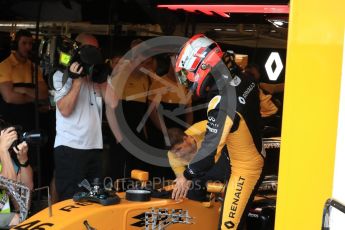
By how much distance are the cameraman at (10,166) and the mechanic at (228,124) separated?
0.82 metres

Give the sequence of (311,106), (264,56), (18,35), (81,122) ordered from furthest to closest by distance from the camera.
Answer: (264,56) → (18,35) → (81,122) → (311,106)

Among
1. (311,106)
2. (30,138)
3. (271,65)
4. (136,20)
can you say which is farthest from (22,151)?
(271,65)

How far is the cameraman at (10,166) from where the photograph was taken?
9.84ft

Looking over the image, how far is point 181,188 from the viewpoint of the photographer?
303 cm

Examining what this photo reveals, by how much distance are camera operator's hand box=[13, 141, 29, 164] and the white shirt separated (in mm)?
609

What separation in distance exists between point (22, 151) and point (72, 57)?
72 centimetres

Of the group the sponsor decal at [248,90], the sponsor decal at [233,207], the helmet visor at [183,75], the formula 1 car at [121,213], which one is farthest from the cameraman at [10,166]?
the sponsor decal at [248,90]

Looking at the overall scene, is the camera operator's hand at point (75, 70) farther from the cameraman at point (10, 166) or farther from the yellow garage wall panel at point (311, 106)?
the yellow garage wall panel at point (311, 106)

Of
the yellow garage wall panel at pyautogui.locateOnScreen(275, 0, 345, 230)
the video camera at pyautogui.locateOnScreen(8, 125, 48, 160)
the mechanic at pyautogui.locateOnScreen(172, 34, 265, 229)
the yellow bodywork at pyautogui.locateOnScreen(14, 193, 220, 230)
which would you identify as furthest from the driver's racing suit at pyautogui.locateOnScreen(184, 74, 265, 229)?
the yellow garage wall panel at pyautogui.locateOnScreen(275, 0, 345, 230)

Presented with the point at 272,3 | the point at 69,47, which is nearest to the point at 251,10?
the point at 272,3

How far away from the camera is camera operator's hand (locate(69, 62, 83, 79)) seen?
3488 millimetres

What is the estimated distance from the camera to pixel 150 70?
15.9 ft

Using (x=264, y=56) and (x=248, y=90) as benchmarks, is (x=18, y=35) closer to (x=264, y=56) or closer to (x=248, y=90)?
(x=264, y=56)

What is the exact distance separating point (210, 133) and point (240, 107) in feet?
0.78
